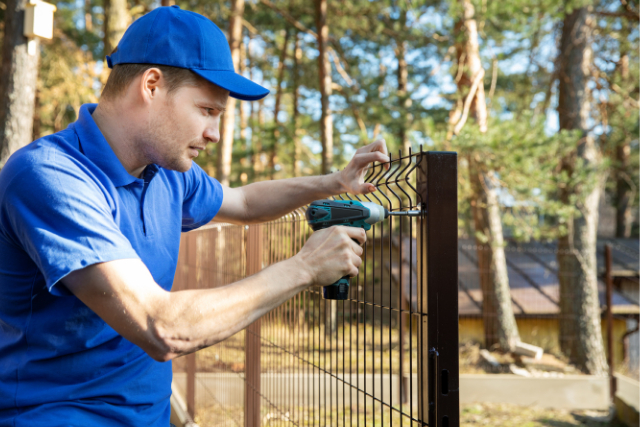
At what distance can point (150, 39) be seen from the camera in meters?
1.45

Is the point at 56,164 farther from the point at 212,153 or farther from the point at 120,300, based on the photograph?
the point at 212,153

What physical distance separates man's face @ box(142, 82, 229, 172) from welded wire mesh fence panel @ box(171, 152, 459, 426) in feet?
2.05

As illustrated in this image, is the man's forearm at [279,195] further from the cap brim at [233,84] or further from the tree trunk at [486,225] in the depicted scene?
the tree trunk at [486,225]

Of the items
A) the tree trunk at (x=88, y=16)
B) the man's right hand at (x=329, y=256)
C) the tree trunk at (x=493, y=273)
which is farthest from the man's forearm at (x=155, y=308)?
the tree trunk at (x=88, y=16)

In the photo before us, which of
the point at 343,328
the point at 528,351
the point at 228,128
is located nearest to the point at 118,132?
the point at 343,328

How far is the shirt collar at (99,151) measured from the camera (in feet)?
4.81

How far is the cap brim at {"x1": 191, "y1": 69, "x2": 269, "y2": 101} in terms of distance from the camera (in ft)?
4.72

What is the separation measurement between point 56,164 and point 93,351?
56 centimetres

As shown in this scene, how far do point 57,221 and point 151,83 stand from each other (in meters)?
0.48

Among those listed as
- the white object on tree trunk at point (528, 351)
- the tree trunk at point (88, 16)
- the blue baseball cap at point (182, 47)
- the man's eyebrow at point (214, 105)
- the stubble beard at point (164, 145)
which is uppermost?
the tree trunk at point (88, 16)

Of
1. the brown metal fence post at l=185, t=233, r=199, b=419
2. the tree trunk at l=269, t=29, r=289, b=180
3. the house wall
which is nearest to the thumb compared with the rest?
the brown metal fence post at l=185, t=233, r=199, b=419

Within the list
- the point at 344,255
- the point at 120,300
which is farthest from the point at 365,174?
the point at 120,300

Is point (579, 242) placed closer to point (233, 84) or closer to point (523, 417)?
point (523, 417)

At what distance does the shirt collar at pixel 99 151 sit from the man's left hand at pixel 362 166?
2.85ft
